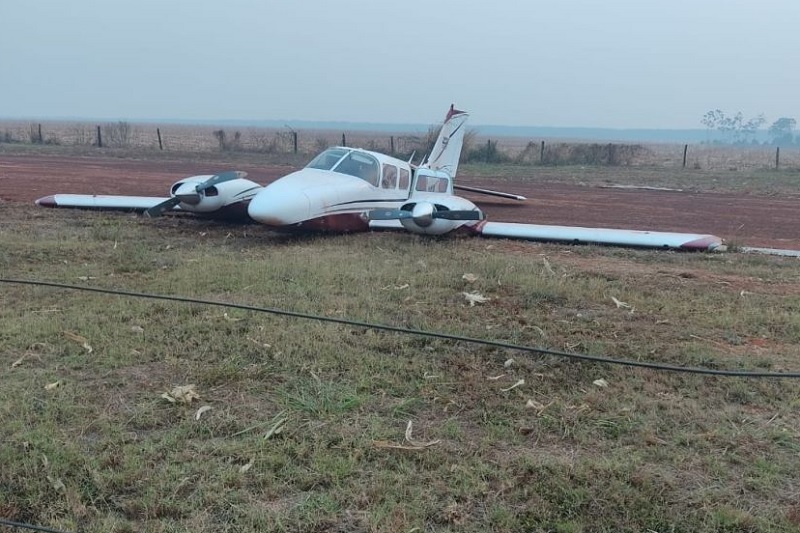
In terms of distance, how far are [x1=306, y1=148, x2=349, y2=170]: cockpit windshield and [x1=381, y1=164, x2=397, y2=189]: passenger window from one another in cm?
95

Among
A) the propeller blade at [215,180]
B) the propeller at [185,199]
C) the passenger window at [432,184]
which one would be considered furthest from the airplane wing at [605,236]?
the propeller at [185,199]

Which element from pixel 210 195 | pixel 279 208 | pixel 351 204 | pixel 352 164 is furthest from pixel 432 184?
pixel 279 208

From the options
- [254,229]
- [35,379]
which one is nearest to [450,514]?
[35,379]

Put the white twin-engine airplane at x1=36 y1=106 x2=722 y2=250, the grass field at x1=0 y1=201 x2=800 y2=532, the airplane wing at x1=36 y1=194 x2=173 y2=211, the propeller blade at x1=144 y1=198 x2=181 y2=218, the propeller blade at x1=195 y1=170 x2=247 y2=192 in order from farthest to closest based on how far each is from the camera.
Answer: the airplane wing at x1=36 y1=194 x2=173 y2=211
the propeller blade at x1=195 y1=170 x2=247 y2=192
the propeller blade at x1=144 y1=198 x2=181 y2=218
the white twin-engine airplane at x1=36 y1=106 x2=722 y2=250
the grass field at x1=0 y1=201 x2=800 y2=532

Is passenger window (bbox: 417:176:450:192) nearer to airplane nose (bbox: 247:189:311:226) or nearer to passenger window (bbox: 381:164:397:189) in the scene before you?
passenger window (bbox: 381:164:397:189)

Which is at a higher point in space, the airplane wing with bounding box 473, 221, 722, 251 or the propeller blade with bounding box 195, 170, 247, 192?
the propeller blade with bounding box 195, 170, 247, 192

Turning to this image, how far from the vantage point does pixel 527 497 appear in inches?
161

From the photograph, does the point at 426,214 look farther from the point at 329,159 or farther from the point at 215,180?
the point at 215,180

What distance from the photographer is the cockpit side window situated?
13.6m

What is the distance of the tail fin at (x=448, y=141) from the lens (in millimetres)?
19422

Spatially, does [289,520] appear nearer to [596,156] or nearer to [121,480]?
[121,480]

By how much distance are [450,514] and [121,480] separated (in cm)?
209

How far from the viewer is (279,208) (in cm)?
1138

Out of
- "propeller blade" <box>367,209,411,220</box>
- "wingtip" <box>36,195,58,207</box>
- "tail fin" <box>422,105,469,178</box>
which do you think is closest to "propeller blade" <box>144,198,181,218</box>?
"wingtip" <box>36,195,58,207</box>
